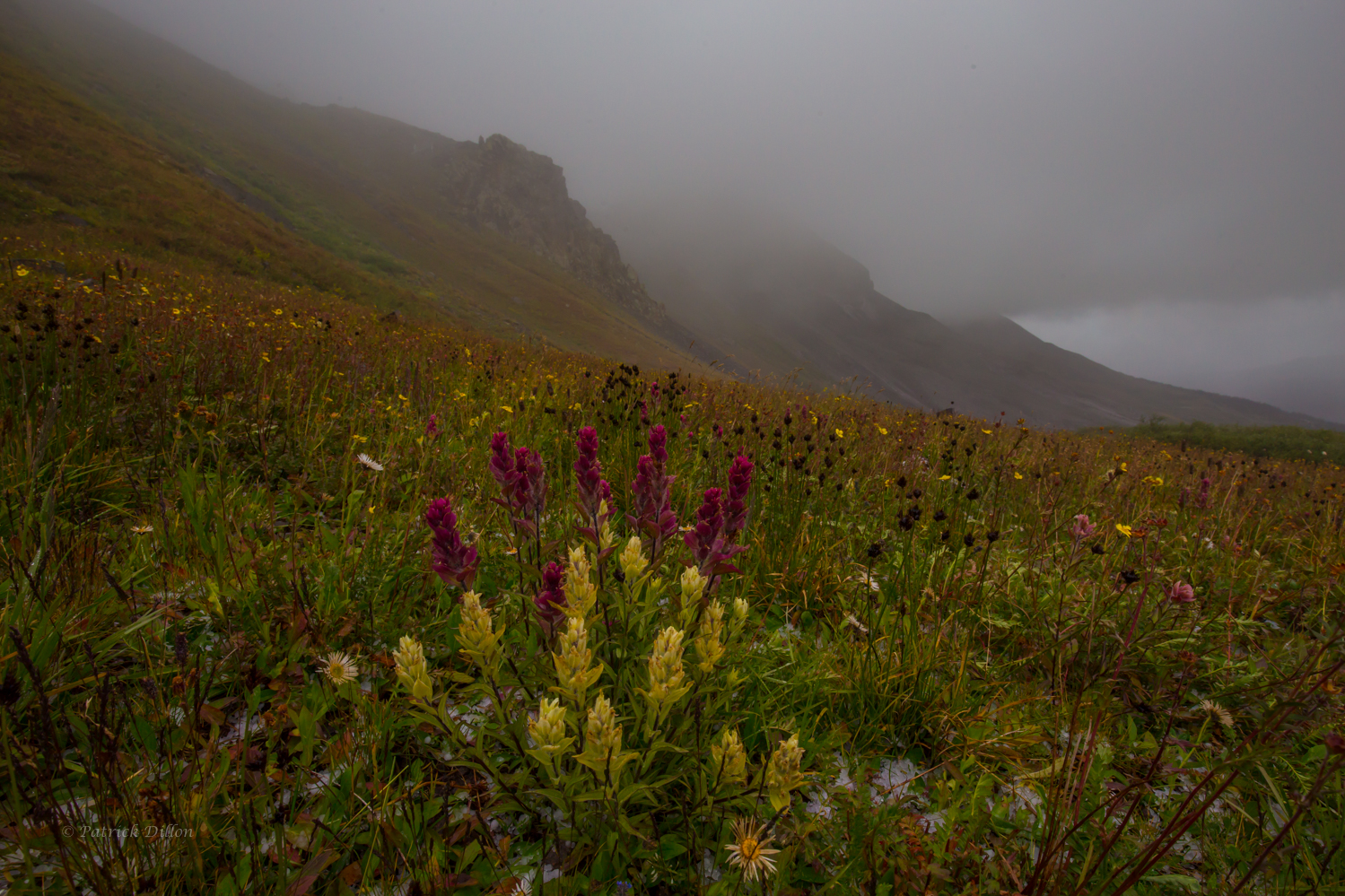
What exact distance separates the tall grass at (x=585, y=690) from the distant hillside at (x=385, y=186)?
26707mm

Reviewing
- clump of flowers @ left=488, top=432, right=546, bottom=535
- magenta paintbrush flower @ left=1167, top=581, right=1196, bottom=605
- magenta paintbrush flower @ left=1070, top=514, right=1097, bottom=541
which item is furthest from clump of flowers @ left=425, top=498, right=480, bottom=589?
magenta paintbrush flower @ left=1167, top=581, right=1196, bottom=605

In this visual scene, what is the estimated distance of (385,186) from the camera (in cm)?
8188

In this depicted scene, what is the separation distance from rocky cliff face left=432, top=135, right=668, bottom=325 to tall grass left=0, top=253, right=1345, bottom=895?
91.5m

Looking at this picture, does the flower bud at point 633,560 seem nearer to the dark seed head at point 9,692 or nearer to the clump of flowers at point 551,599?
the clump of flowers at point 551,599

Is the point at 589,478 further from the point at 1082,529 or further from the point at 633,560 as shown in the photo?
the point at 1082,529

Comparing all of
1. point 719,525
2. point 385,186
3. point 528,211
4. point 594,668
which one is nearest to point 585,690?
point 594,668

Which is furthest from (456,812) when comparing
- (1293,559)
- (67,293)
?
(67,293)

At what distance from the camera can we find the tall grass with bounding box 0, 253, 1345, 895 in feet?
4.12

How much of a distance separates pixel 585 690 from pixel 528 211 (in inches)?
4337

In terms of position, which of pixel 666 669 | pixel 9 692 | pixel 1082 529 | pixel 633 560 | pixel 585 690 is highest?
pixel 1082 529

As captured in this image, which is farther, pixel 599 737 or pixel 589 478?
pixel 589 478

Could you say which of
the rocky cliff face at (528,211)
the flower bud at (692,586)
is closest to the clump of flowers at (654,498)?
the flower bud at (692,586)

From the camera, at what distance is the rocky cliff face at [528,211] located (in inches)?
3622

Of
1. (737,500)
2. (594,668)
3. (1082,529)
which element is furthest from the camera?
(1082,529)
